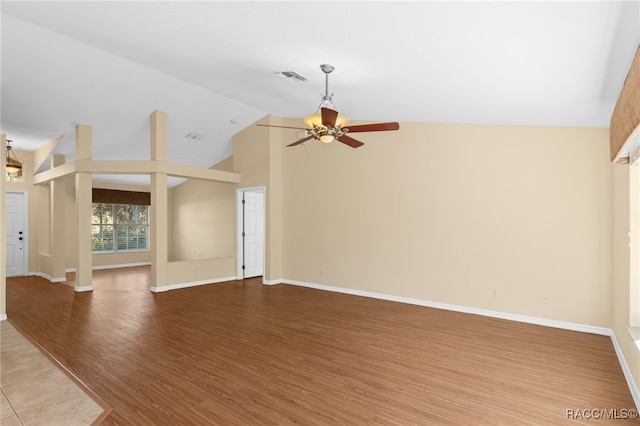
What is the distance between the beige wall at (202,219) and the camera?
8953mm

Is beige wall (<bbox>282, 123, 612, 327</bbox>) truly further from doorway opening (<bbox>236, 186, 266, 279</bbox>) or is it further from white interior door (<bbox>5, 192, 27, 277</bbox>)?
white interior door (<bbox>5, 192, 27, 277</bbox>)

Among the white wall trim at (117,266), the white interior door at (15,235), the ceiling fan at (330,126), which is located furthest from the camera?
the white wall trim at (117,266)

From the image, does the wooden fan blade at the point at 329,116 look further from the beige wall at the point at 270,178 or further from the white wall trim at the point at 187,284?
the white wall trim at the point at 187,284

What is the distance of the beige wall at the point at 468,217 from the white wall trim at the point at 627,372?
1.77ft

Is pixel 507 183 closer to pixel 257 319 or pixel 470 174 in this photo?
pixel 470 174

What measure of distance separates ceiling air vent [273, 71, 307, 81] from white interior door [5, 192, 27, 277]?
7831 millimetres

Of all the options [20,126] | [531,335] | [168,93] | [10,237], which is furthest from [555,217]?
[10,237]

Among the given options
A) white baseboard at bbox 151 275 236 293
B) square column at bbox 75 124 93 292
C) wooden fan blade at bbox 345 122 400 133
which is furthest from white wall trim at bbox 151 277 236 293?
wooden fan blade at bbox 345 122 400 133

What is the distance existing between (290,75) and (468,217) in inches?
124

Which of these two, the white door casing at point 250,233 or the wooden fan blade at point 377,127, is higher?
the wooden fan blade at point 377,127

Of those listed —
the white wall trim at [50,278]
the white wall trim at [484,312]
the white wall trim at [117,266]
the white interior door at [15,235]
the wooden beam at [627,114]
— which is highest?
the wooden beam at [627,114]

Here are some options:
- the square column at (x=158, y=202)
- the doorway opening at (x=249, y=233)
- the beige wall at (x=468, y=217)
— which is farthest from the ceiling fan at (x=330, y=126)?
the doorway opening at (x=249, y=233)

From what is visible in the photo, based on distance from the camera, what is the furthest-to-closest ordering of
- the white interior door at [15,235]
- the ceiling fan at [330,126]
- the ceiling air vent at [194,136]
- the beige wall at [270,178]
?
1. the white interior door at [15,235]
2. the ceiling air vent at [194,136]
3. the beige wall at [270,178]
4. the ceiling fan at [330,126]

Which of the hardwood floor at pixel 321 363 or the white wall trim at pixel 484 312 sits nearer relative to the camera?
the hardwood floor at pixel 321 363
